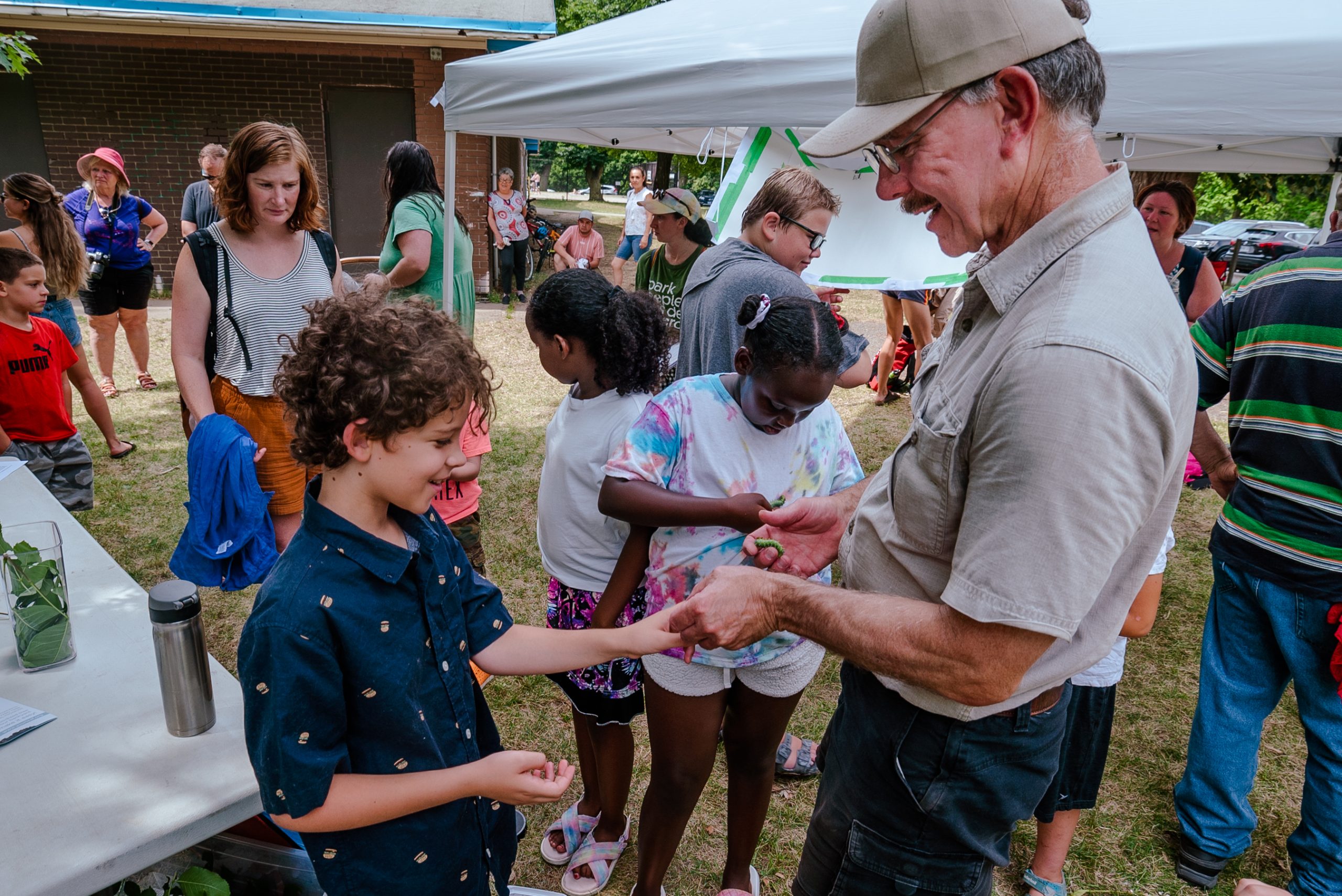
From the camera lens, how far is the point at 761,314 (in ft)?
7.27

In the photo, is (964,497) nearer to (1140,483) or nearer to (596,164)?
(1140,483)

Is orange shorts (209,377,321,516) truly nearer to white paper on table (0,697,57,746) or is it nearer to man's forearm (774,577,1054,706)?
Result: white paper on table (0,697,57,746)

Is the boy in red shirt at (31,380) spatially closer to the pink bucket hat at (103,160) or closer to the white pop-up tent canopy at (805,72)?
the white pop-up tent canopy at (805,72)

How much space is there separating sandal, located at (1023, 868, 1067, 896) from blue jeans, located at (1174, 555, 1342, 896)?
59 centimetres

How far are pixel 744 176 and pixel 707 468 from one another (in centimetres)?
290

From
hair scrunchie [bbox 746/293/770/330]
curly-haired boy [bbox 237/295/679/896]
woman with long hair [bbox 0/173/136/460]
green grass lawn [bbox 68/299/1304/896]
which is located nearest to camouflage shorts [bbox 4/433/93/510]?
green grass lawn [bbox 68/299/1304/896]

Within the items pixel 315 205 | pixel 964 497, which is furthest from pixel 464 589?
pixel 315 205

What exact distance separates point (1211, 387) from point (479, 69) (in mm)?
3558

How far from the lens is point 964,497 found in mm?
1328

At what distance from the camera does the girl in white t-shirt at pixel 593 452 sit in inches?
97.3

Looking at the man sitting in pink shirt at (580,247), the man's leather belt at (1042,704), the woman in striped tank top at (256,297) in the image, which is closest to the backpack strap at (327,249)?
the woman in striped tank top at (256,297)

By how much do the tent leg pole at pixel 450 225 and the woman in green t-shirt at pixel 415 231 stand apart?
0.02m

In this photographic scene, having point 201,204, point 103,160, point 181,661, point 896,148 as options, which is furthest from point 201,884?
point 103,160

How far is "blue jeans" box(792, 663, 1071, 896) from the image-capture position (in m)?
1.53
